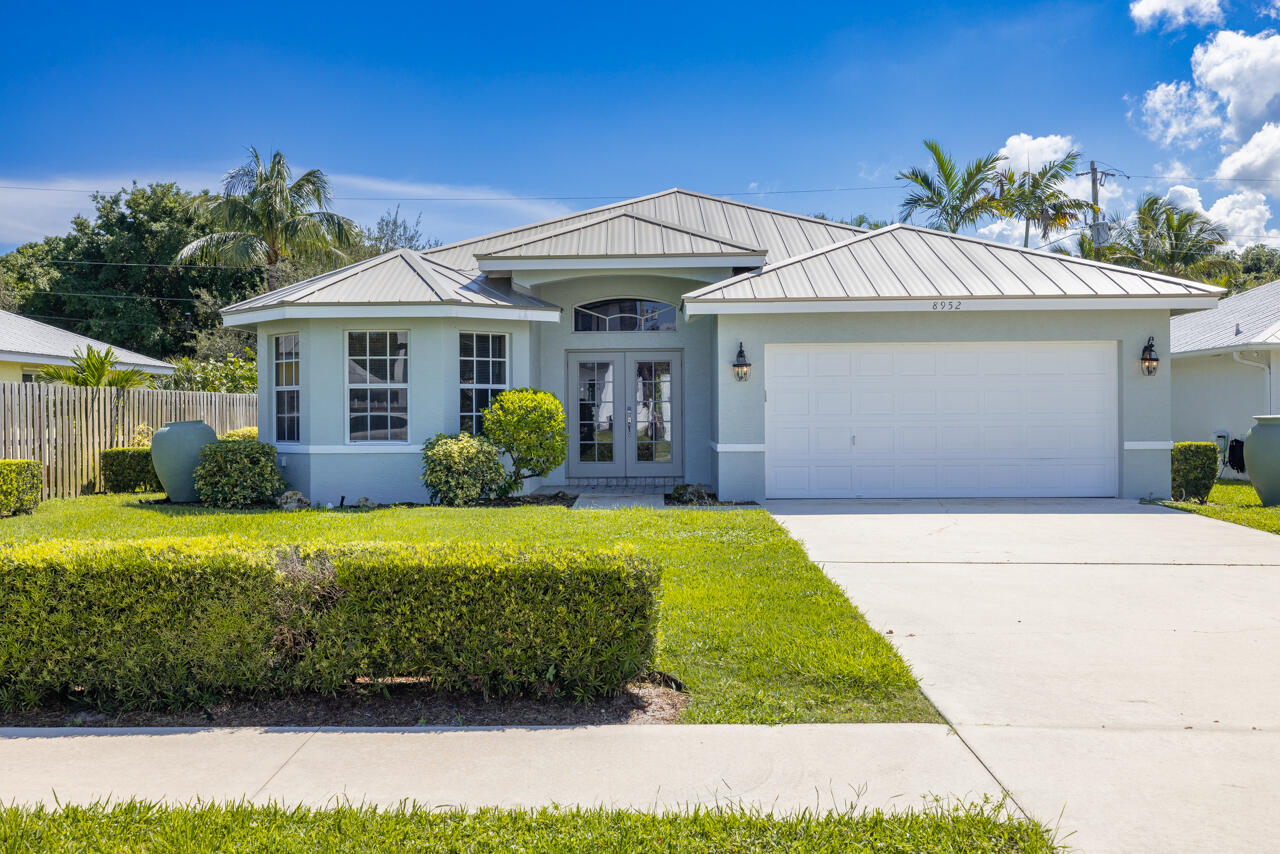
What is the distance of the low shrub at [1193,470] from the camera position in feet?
38.2

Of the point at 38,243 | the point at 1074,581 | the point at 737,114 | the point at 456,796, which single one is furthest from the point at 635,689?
the point at 38,243

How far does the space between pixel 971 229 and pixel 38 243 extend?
38565 mm

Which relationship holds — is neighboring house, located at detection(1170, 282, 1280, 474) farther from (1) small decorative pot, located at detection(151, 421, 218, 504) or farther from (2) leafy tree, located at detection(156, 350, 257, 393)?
(2) leafy tree, located at detection(156, 350, 257, 393)

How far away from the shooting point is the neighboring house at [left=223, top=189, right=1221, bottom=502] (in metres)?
11.6

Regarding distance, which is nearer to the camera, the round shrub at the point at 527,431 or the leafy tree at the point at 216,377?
the round shrub at the point at 527,431

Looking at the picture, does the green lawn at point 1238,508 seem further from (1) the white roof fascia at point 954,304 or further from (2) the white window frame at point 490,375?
(2) the white window frame at point 490,375

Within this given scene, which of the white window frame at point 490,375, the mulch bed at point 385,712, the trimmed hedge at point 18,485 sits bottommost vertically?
the mulch bed at point 385,712

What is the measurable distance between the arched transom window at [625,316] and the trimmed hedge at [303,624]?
9.90 meters

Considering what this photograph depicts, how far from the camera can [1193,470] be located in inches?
460

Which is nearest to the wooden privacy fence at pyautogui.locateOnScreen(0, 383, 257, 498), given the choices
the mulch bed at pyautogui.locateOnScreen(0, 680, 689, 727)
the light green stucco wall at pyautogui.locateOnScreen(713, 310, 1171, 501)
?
the mulch bed at pyautogui.locateOnScreen(0, 680, 689, 727)

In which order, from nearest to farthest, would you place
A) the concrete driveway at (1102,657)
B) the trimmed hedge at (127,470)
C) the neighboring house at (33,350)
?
the concrete driveway at (1102,657)
the trimmed hedge at (127,470)
the neighboring house at (33,350)

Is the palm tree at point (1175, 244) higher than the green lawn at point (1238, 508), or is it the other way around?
the palm tree at point (1175, 244)

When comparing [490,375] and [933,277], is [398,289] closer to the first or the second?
[490,375]

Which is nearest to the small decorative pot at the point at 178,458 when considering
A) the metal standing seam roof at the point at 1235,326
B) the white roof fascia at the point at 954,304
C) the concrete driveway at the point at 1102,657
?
the white roof fascia at the point at 954,304
